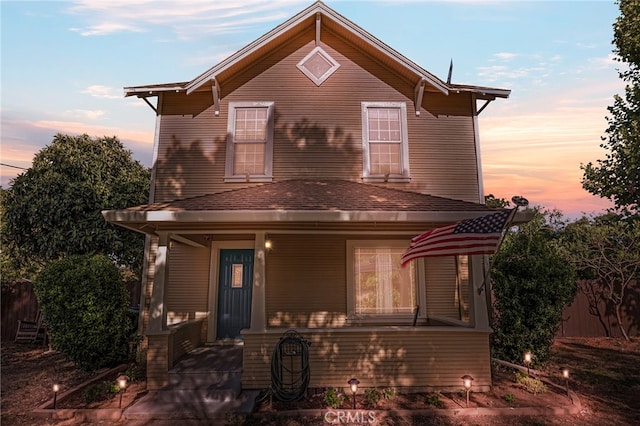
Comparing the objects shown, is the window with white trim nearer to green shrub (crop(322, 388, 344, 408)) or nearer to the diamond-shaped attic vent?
green shrub (crop(322, 388, 344, 408))

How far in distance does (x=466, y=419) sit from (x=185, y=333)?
557 cm

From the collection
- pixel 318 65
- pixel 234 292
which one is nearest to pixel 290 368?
pixel 234 292

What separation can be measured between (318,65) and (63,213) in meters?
11.8

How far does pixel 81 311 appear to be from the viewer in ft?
24.3

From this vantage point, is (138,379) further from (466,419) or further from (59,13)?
(59,13)

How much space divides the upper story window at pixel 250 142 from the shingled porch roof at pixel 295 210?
3.63ft

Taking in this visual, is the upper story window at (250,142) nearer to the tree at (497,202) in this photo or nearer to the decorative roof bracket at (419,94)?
the decorative roof bracket at (419,94)

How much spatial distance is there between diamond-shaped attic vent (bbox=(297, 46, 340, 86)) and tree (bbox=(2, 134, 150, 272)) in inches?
436

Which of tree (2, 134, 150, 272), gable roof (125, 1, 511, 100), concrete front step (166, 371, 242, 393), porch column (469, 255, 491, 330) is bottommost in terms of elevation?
concrete front step (166, 371, 242, 393)

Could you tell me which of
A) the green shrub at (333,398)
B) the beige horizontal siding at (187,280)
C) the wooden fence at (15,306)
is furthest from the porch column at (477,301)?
the wooden fence at (15,306)

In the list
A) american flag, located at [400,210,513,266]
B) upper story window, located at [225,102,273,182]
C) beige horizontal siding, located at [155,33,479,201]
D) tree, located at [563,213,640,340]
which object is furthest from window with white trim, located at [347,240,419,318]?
tree, located at [563,213,640,340]

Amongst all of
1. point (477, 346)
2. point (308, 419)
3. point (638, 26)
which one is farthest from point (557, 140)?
point (308, 419)

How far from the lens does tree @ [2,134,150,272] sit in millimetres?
13633

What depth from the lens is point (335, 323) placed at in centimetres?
824
